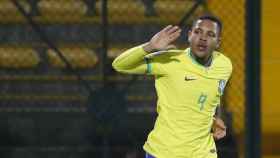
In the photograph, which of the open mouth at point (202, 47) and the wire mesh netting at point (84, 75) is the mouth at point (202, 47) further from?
the wire mesh netting at point (84, 75)

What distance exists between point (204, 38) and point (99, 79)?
2779mm

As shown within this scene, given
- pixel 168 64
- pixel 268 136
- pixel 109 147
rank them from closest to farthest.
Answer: pixel 168 64
pixel 109 147
pixel 268 136

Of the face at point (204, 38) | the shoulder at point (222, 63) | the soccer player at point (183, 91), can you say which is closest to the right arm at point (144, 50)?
the soccer player at point (183, 91)

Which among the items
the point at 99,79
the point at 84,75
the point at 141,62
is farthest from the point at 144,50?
the point at 84,75

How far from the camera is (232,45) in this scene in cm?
816

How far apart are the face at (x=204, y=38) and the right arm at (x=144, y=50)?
5.9 inches

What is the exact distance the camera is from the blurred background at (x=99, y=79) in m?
7.51

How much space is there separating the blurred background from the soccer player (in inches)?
64.2

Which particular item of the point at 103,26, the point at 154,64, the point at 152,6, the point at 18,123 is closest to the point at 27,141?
the point at 18,123

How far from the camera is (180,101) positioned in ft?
17.1

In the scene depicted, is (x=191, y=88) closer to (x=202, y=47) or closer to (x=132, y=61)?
(x=202, y=47)

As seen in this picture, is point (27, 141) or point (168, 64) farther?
point (27, 141)

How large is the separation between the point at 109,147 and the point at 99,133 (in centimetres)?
16

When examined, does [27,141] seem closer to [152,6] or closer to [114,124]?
[114,124]
